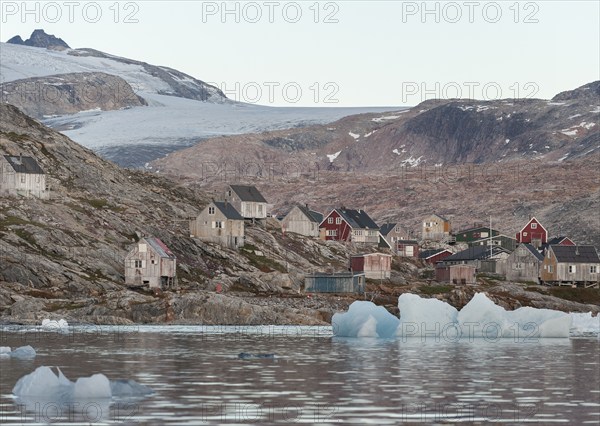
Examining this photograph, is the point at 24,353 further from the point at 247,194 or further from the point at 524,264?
the point at 247,194

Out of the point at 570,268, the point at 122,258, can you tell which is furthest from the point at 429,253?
the point at 122,258

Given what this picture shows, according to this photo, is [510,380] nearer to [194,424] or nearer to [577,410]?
[577,410]

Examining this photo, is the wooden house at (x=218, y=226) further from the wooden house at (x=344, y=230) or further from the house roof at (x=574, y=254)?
the house roof at (x=574, y=254)

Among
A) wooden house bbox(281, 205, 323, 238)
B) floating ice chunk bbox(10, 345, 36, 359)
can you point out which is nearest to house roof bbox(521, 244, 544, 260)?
wooden house bbox(281, 205, 323, 238)

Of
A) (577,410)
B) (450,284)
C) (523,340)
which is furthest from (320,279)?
(577,410)

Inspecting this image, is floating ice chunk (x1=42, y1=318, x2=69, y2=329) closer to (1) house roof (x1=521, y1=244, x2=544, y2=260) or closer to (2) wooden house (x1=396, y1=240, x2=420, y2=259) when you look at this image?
(1) house roof (x1=521, y1=244, x2=544, y2=260)

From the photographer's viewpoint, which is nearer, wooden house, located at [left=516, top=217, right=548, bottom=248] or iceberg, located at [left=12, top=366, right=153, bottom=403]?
iceberg, located at [left=12, top=366, right=153, bottom=403]
